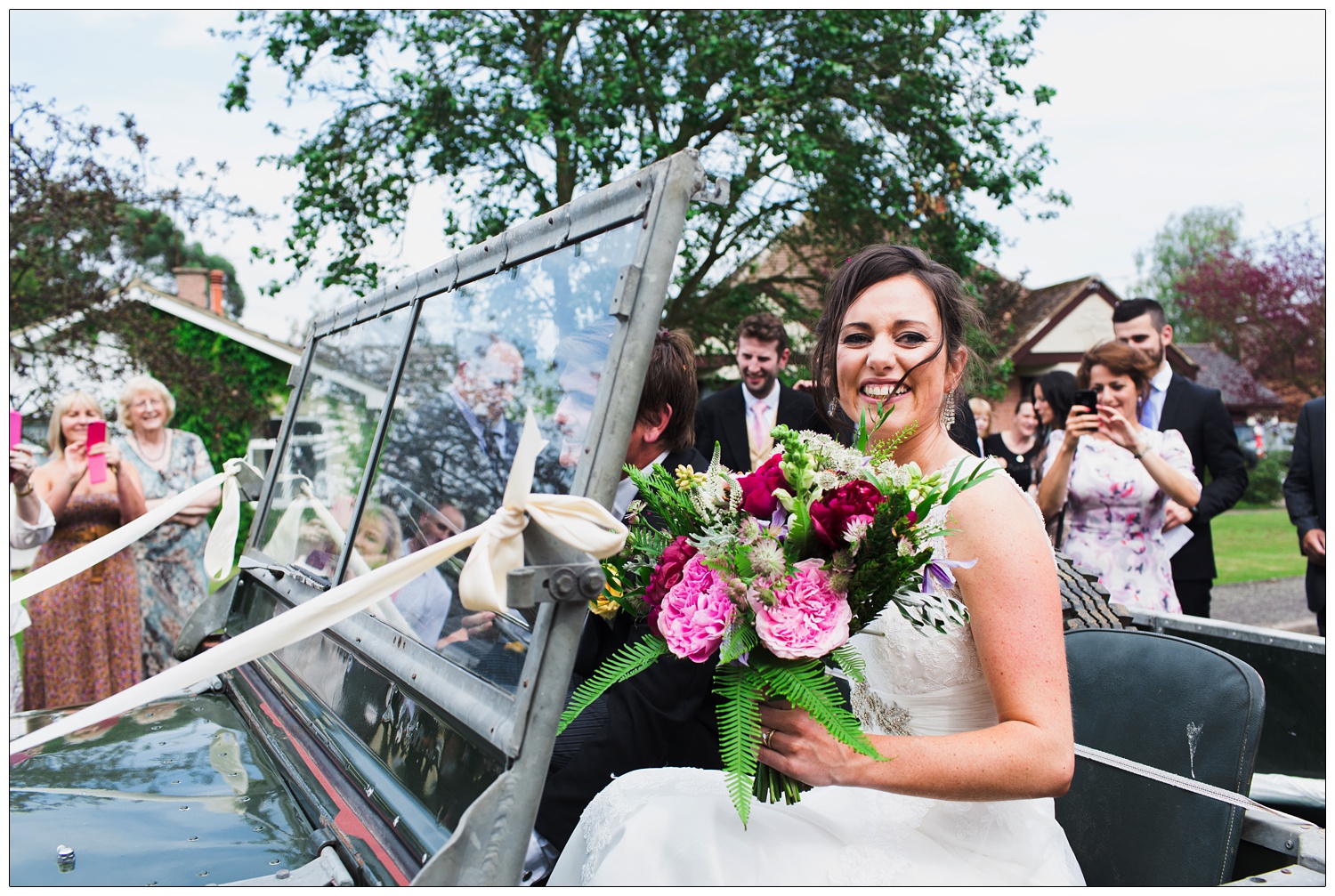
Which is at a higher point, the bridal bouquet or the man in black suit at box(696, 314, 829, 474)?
the man in black suit at box(696, 314, 829, 474)

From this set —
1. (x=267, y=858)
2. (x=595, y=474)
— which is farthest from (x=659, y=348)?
(x=267, y=858)

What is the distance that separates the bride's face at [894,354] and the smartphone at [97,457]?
402 cm

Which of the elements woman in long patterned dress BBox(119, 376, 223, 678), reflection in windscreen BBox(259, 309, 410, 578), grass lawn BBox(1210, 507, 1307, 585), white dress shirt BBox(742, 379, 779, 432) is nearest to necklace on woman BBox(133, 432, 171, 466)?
woman in long patterned dress BBox(119, 376, 223, 678)

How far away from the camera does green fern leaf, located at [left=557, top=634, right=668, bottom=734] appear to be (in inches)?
54.9

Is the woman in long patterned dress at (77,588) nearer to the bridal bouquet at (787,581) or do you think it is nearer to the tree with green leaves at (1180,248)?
the bridal bouquet at (787,581)

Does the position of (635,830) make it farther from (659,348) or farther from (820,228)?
(820,228)

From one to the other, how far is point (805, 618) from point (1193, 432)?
395 cm

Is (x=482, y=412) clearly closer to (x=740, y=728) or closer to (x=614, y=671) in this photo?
(x=614, y=671)

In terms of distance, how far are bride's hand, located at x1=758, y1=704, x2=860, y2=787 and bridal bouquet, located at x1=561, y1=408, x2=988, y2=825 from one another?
45mm

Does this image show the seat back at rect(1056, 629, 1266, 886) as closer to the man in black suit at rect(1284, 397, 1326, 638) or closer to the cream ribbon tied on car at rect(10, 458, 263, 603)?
the cream ribbon tied on car at rect(10, 458, 263, 603)

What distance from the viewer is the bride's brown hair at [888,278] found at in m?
2.00

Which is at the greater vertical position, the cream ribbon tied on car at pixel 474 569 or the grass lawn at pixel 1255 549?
the cream ribbon tied on car at pixel 474 569

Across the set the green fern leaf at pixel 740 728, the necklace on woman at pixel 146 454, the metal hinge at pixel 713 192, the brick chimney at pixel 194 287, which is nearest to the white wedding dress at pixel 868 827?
the green fern leaf at pixel 740 728

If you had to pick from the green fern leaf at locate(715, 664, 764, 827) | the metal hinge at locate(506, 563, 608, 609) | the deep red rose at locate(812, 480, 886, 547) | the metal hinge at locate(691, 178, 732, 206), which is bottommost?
the green fern leaf at locate(715, 664, 764, 827)
